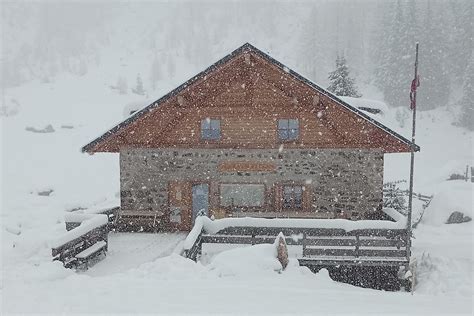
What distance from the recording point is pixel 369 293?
9.63 meters

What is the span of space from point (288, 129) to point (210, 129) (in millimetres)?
3233

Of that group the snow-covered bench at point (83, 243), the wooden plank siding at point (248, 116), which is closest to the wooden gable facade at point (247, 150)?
the wooden plank siding at point (248, 116)

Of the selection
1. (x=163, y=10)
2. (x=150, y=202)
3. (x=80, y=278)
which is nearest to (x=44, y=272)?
(x=80, y=278)

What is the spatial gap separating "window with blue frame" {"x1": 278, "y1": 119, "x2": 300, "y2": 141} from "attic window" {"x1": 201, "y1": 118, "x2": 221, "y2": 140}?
99.7 inches

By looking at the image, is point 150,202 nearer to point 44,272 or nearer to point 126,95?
point 44,272

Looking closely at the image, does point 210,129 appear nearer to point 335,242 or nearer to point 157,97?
point 157,97

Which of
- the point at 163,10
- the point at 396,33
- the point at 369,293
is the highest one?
the point at 163,10

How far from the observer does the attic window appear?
1812 centimetres

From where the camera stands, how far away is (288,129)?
1797 centimetres

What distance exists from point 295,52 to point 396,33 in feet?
140

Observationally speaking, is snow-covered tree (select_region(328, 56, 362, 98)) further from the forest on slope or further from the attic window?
the attic window

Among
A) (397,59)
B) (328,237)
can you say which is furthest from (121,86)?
(328,237)

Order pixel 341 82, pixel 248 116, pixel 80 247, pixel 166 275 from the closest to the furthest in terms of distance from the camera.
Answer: pixel 166 275, pixel 80 247, pixel 248 116, pixel 341 82

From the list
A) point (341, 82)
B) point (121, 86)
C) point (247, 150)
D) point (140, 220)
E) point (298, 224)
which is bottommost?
point (140, 220)
